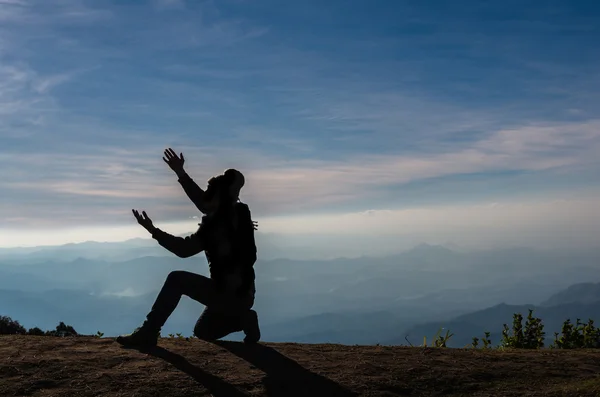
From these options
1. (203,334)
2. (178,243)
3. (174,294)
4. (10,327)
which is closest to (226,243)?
(178,243)

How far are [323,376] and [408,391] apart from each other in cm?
129

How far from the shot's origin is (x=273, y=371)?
859cm

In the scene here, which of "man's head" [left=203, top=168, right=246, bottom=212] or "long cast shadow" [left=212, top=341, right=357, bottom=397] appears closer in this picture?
"long cast shadow" [left=212, top=341, right=357, bottom=397]

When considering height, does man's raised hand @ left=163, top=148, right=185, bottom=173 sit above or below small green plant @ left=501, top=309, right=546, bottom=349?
above

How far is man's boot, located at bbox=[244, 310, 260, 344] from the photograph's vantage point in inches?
389

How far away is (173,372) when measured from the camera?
828 centimetres

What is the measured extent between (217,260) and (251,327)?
4.69 ft

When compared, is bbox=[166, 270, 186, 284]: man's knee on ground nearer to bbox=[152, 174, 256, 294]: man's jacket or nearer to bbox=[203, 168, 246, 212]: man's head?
bbox=[152, 174, 256, 294]: man's jacket

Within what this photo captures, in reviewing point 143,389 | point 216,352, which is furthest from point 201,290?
point 143,389

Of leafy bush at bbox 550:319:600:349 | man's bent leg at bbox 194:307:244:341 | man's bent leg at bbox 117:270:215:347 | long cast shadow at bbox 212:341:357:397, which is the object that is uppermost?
man's bent leg at bbox 117:270:215:347

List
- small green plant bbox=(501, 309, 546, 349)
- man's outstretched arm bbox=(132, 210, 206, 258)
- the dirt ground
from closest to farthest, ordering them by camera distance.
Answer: the dirt ground → man's outstretched arm bbox=(132, 210, 206, 258) → small green plant bbox=(501, 309, 546, 349)

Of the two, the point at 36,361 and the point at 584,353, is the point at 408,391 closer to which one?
the point at 584,353

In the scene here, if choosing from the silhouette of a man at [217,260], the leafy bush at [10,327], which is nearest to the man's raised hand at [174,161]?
the silhouette of a man at [217,260]

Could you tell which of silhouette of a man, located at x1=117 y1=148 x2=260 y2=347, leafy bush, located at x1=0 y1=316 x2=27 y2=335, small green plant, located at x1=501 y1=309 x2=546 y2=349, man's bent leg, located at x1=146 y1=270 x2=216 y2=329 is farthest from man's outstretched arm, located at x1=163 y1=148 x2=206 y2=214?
small green plant, located at x1=501 y1=309 x2=546 y2=349
